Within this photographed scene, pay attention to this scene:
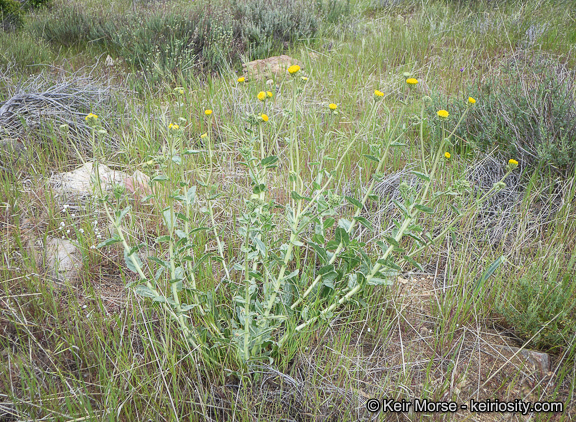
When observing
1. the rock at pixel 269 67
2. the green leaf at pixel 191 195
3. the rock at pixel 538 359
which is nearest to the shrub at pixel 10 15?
the rock at pixel 269 67

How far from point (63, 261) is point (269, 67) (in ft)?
9.91

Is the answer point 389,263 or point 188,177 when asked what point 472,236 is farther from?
point 188,177

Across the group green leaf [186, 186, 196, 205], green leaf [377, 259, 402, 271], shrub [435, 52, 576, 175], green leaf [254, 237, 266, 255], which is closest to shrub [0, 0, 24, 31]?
green leaf [186, 186, 196, 205]

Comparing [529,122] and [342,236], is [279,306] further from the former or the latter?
[529,122]

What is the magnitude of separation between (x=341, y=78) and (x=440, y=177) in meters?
1.93

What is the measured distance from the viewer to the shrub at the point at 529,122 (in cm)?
268

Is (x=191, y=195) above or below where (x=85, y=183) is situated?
above

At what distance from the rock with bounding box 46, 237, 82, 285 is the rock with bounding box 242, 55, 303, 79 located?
8.43 feet

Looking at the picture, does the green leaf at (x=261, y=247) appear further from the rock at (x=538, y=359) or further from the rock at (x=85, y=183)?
the rock at (x=85, y=183)

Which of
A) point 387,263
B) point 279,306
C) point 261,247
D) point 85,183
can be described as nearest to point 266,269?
point 261,247

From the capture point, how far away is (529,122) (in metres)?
2.90

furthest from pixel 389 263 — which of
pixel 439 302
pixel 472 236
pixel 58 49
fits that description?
pixel 58 49

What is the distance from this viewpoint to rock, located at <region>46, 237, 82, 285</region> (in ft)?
6.63

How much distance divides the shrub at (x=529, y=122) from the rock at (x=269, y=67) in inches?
70.1
